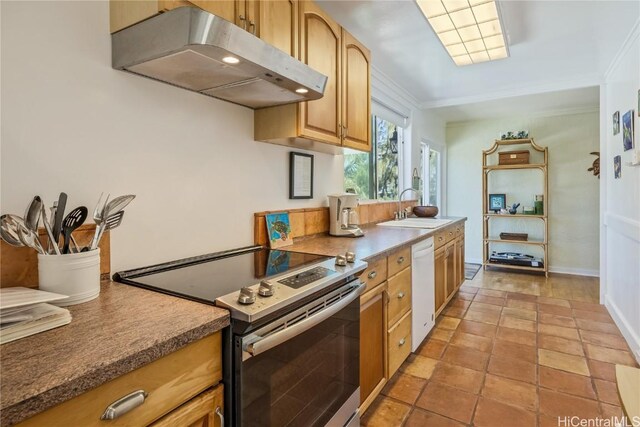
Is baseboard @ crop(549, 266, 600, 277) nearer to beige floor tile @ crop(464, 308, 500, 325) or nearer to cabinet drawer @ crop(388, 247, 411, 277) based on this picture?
Answer: beige floor tile @ crop(464, 308, 500, 325)

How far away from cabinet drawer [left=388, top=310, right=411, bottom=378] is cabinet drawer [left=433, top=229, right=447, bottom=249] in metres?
0.72

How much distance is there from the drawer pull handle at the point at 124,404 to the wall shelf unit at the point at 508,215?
4895 mm

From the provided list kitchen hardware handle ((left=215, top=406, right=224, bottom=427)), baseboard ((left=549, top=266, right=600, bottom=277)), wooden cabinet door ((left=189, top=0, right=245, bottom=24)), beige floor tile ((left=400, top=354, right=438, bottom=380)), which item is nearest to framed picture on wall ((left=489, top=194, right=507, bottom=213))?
baseboard ((left=549, top=266, right=600, bottom=277))

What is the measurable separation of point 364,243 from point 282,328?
1034 millimetres

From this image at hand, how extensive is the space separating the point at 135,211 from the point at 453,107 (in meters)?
4.08

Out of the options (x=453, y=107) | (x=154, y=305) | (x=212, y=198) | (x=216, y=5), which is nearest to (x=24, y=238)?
(x=154, y=305)

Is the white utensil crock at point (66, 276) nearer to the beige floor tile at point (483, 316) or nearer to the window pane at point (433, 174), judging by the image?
the beige floor tile at point (483, 316)

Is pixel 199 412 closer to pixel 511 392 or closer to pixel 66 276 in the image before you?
pixel 66 276

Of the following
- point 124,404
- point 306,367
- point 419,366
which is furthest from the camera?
point 419,366

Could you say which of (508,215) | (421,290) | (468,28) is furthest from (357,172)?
(508,215)

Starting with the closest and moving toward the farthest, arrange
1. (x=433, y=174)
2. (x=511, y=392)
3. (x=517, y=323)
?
(x=511, y=392) → (x=517, y=323) → (x=433, y=174)

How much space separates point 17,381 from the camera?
1.86ft

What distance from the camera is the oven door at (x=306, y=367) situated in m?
0.93

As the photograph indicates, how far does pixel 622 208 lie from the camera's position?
9.00 feet
